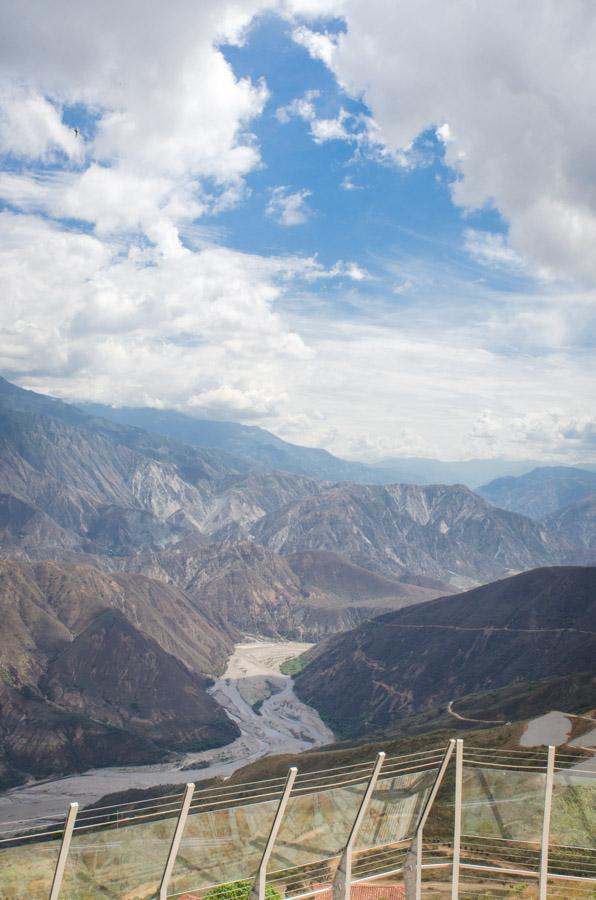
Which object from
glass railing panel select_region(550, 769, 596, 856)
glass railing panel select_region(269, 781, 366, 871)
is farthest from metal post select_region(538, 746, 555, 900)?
glass railing panel select_region(269, 781, 366, 871)

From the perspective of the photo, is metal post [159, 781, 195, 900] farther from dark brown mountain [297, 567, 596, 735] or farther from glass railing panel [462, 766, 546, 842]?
dark brown mountain [297, 567, 596, 735]

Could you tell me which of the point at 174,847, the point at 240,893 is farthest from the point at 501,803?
the point at 174,847

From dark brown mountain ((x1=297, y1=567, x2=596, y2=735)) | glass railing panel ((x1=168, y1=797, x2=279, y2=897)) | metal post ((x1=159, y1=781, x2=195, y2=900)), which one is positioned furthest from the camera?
dark brown mountain ((x1=297, y1=567, x2=596, y2=735))

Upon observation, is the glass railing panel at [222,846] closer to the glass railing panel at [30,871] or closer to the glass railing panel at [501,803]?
the glass railing panel at [30,871]

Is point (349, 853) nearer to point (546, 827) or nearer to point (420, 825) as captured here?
point (420, 825)

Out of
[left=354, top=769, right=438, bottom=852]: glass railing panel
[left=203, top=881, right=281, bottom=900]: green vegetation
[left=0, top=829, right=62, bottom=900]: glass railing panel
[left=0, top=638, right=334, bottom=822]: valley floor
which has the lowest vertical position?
[left=0, top=638, right=334, bottom=822]: valley floor

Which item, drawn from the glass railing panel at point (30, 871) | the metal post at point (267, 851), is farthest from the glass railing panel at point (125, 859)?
the metal post at point (267, 851)

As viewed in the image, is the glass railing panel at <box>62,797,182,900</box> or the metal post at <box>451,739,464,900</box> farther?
the metal post at <box>451,739,464,900</box>
